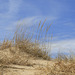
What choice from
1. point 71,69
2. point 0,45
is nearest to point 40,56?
point 0,45

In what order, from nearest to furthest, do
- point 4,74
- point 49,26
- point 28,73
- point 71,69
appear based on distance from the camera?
point 4,74, point 28,73, point 71,69, point 49,26

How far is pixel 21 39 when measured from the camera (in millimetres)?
5465

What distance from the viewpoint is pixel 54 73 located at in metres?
2.11

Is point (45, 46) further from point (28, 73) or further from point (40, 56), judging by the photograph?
point (28, 73)

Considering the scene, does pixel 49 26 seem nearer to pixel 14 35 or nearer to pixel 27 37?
pixel 27 37

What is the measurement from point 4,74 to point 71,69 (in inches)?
43.6

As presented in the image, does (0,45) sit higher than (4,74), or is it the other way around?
(0,45)

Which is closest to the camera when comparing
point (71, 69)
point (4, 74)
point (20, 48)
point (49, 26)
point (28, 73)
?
point (4, 74)

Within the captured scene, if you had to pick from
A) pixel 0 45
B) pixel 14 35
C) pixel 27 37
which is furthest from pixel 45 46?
pixel 0 45

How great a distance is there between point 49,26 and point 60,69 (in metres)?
2.77

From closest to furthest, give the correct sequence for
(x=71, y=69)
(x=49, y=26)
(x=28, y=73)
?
(x=28, y=73) < (x=71, y=69) < (x=49, y=26)

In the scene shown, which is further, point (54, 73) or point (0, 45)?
point (0, 45)

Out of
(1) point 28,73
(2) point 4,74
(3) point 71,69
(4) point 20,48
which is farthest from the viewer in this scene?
(4) point 20,48

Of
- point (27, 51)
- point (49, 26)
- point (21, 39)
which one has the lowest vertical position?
point (27, 51)
